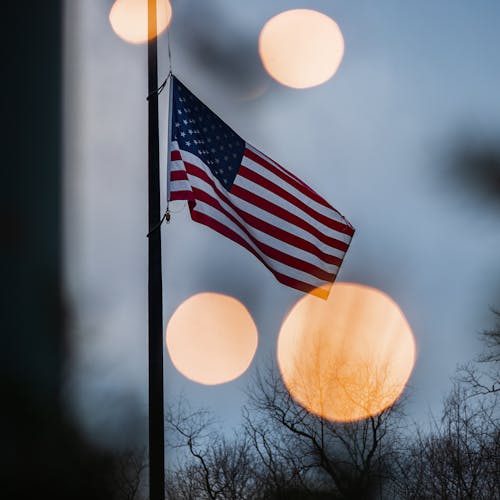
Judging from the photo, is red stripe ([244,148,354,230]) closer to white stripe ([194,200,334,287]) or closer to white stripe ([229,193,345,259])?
white stripe ([229,193,345,259])

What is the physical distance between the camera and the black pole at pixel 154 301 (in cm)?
651

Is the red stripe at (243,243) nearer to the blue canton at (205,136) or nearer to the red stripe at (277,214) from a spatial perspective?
the red stripe at (277,214)

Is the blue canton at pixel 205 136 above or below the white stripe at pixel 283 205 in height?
above

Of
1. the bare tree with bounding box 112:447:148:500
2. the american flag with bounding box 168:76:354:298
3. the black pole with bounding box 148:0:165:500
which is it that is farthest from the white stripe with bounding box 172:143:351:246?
the bare tree with bounding box 112:447:148:500

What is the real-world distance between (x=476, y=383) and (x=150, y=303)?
2818 centimetres

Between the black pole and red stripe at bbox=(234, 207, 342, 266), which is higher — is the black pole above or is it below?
below

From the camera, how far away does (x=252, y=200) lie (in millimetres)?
9258

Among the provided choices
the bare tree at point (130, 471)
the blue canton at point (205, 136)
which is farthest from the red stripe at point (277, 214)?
the bare tree at point (130, 471)

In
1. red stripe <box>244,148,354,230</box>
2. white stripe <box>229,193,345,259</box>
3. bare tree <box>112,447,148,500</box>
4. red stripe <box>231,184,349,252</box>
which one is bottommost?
white stripe <box>229,193,345,259</box>

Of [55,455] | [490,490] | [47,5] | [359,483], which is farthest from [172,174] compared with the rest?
[359,483]

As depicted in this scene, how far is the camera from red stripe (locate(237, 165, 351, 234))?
9.37 meters

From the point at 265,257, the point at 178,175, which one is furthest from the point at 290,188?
the point at 178,175

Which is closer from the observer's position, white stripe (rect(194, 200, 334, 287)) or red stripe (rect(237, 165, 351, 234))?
white stripe (rect(194, 200, 334, 287))

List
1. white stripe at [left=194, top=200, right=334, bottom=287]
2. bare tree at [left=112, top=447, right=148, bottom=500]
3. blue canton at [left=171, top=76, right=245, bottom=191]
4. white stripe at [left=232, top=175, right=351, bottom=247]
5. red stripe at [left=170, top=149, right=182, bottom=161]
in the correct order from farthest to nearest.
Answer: bare tree at [left=112, top=447, right=148, bottom=500] → white stripe at [left=232, top=175, right=351, bottom=247] → blue canton at [left=171, top=76, right=245, bottom=191] → white stripe at [left=194, top=200, right=334, bottom=287] → red stripe at [left=170, top=149, right=182, bottom=161]
